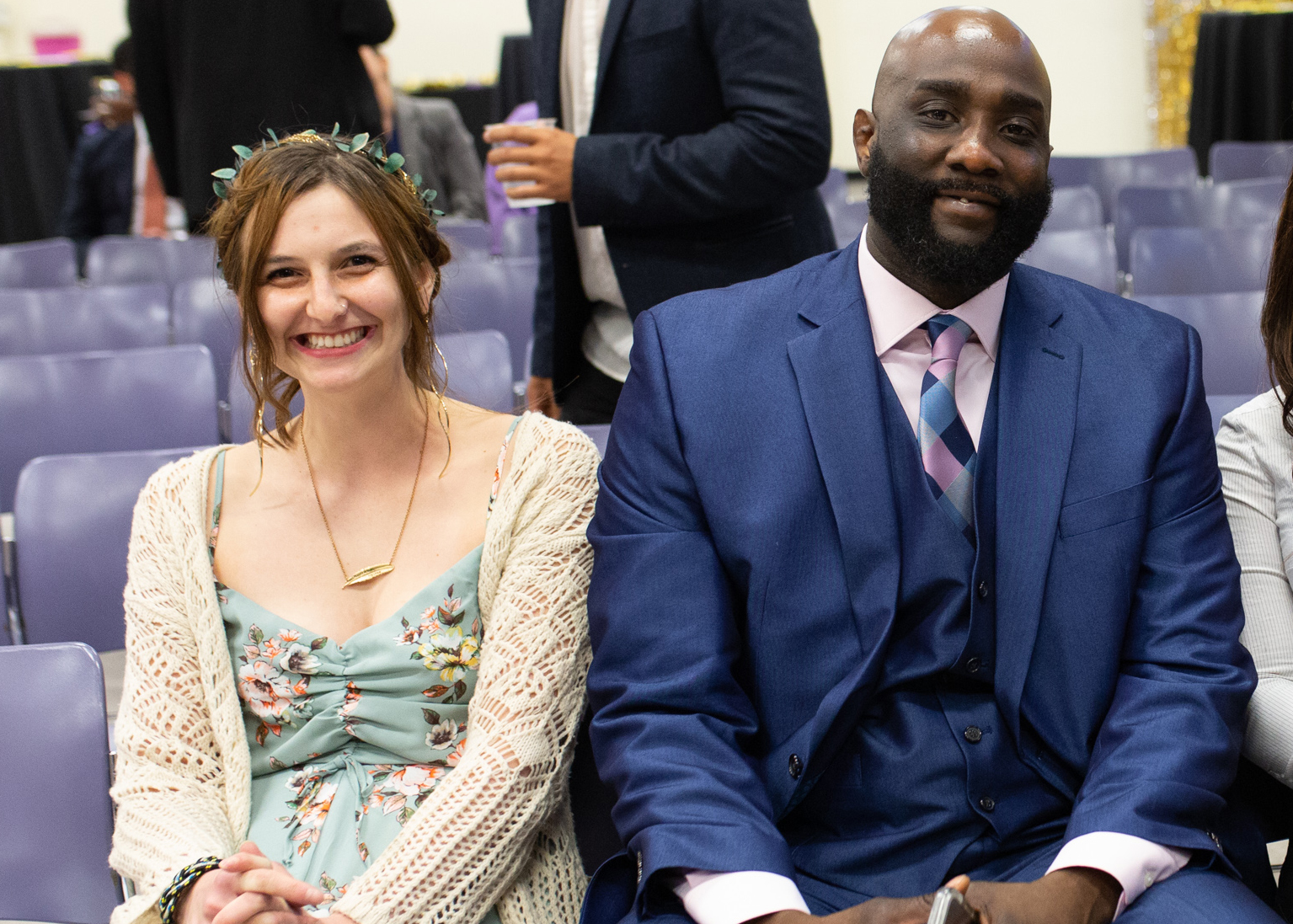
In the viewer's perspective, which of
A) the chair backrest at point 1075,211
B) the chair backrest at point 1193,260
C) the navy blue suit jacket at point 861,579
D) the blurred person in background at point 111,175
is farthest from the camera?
the blurred person in background at point 111,175

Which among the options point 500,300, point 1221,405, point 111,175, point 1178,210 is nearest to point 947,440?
point 1221,405

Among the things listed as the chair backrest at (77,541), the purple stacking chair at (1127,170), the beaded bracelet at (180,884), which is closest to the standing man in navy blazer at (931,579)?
the beaded bracelet at (180,884)

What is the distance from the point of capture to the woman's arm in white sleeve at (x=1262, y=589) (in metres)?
1.56

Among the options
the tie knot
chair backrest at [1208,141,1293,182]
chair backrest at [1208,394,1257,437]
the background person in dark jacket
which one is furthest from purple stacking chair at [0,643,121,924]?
chair backrest at [1208,141,1293,182]

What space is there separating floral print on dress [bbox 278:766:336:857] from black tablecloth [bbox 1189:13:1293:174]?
7936mm

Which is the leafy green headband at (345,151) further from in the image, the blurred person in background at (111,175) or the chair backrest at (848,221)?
the blurred person in background at (111,175)

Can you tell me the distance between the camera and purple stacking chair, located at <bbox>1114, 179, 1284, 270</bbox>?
492 centimetres

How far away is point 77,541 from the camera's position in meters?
2.39

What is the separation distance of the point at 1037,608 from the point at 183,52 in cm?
356

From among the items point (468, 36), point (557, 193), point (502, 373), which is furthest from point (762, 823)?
point (468, 36)

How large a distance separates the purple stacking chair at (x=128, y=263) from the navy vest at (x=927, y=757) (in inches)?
181

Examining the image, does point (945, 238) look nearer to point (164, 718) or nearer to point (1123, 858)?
point (1123, 858)

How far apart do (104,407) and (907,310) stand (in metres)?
2.30

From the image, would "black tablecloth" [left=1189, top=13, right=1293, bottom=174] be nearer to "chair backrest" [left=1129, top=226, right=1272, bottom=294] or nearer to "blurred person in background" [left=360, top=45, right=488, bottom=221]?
"blurred person in background" [left=360, top=45, right=488, bottom=221]
